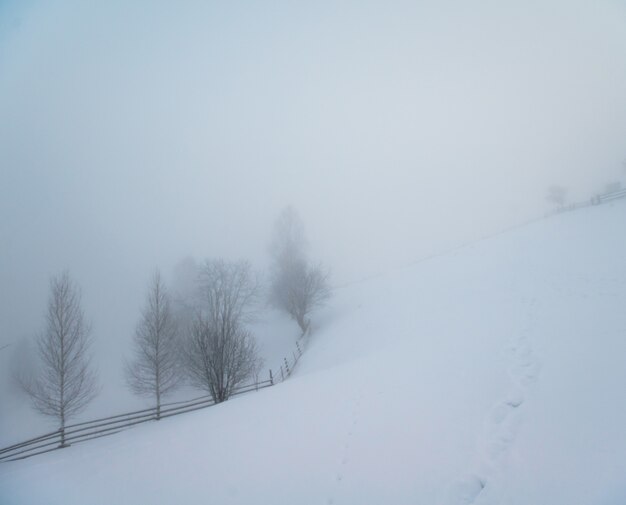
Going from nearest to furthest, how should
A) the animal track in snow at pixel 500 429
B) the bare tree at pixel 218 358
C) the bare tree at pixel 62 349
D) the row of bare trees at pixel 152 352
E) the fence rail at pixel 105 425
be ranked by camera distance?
the animal track in snow at pixel 500 429
the fence rail at pixel 105 425
the bare tree at pixel 62 349
the row of bare trees at pixel 152 352
the bare tree at pixel 218 358

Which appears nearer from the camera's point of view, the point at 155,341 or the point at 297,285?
the point at 155,341

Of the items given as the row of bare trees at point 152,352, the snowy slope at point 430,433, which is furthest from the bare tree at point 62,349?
the snowy slope at point 430,433

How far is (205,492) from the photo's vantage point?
5277 millimetres

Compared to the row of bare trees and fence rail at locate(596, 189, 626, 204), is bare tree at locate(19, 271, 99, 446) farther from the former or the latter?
fence rail at locate(596, 189, 626, 204)

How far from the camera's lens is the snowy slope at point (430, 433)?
4.34 meters

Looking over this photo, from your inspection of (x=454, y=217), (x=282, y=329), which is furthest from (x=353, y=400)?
(x=454, y=217)

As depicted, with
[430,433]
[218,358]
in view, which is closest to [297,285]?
[218,358]

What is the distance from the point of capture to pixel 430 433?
5.50 m

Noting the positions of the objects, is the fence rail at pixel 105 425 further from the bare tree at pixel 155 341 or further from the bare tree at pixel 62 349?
the bare tree at pixel 155 341

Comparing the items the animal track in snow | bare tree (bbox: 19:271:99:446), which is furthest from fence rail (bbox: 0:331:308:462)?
the animal track in snow

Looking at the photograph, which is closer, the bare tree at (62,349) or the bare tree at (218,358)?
the bare tree at (62,349)

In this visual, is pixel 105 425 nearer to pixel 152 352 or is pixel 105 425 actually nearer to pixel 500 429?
pixel 152 352

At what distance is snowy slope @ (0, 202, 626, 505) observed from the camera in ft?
14.2

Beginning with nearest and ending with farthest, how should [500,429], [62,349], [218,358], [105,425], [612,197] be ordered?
1. [500,429]
2. [62,349]
3. [218,358]
4. [105,425]
5. [612,197]
